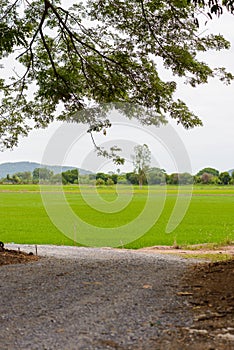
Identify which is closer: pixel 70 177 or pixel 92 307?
pixel 92 307

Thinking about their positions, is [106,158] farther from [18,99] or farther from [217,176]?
[217,176]

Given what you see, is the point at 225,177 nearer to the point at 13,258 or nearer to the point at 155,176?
the point at 155,176

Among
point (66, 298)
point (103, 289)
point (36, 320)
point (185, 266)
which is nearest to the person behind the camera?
point (36, 320)

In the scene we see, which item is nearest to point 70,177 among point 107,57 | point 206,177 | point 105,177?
point 105,177

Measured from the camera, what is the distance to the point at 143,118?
10.6m

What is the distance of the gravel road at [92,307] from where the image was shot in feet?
14.1

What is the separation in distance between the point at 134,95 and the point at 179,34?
1625mm

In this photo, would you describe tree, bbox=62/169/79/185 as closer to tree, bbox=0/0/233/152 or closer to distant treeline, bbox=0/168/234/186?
distant treeline, bbox=0/168/234/186

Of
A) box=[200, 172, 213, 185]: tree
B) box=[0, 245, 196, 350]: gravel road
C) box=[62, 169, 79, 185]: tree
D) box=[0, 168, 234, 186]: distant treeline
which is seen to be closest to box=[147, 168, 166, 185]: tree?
box=[0, 168, 234, 186]: distant treeline

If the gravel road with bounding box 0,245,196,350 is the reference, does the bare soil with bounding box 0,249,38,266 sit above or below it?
below

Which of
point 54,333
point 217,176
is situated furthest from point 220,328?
point 217,176

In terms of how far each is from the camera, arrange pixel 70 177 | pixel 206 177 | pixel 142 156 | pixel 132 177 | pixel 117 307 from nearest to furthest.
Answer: pixel 117 307 → pixel 142 156 → pixel 70 177 → pixel 132 177 → pixel 206 177

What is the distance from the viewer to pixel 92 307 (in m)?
5.39

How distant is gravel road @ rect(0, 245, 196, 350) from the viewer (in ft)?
14.1
